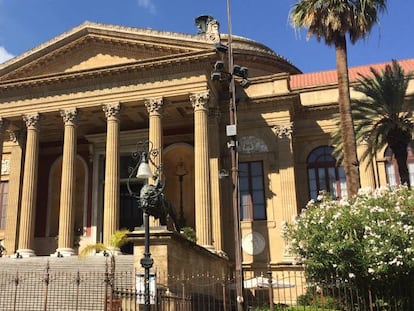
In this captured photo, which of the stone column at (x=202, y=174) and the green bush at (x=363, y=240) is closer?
the green bush at (x=363, y=240)

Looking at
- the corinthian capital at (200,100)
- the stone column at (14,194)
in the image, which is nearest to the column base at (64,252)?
the stone column at (14,194)

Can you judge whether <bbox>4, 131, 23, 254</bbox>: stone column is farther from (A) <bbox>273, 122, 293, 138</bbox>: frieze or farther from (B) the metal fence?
(A) <bbox>273, 122, 293, 138</bbox>: frieze

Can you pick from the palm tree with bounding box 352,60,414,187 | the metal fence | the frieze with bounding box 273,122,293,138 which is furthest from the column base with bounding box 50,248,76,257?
the palm tree with bounding box 352,60,414,187

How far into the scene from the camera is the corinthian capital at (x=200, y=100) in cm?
2605

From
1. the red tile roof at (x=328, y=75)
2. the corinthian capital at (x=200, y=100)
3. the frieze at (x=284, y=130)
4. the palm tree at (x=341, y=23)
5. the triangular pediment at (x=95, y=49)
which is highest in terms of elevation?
the red tile roof at (x=328, y=75)

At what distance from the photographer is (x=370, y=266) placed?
16.2 m

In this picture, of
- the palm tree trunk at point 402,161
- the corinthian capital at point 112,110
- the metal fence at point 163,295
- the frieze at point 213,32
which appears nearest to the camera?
the metal fence at point 163,295

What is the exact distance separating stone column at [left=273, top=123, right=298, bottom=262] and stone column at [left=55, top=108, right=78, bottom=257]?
10.7 meters

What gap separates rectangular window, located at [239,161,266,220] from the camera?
28.6m

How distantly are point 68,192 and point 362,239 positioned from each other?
1530 cm

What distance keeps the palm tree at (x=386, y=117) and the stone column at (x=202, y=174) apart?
7.04 metres

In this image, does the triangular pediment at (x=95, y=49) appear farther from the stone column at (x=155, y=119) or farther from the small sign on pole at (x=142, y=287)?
the small sign on pole at (x=142, y=287)

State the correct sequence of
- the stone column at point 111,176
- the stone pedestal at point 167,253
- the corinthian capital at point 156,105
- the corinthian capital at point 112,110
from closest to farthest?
the stone pedestal at point 167,253, the stone column at point 111,176, the corinthian capital at point 156,105, the corinthian capital at point 112,110

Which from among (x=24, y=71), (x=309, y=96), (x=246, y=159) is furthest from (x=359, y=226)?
(x=24, y=71)
